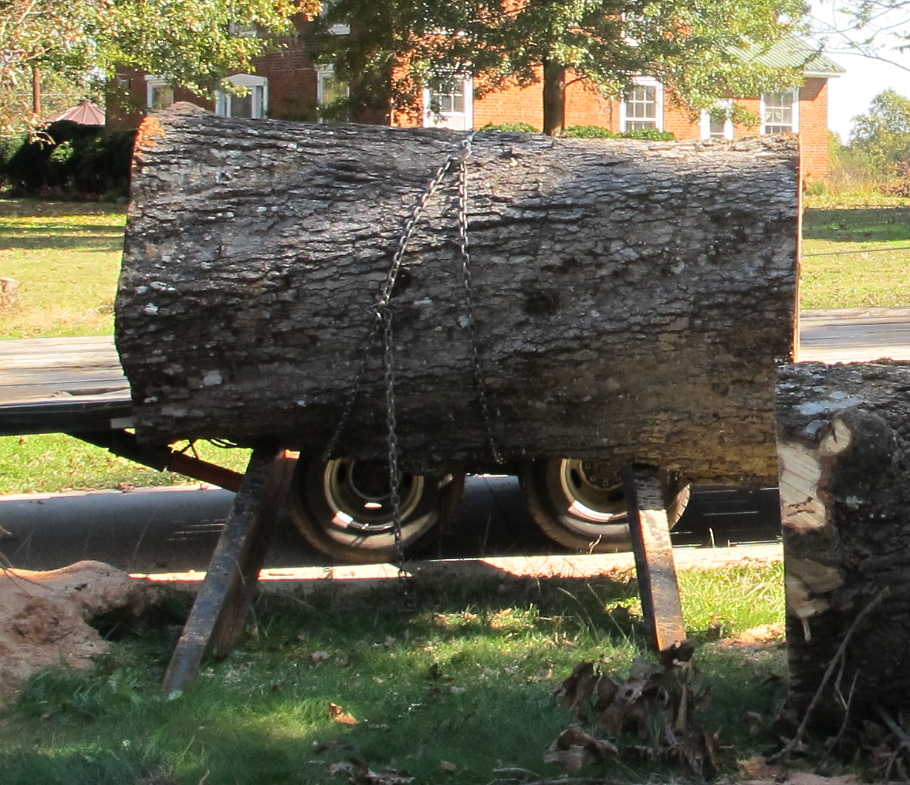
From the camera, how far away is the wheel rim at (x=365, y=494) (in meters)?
6.48

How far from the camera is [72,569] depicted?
18.5 ft

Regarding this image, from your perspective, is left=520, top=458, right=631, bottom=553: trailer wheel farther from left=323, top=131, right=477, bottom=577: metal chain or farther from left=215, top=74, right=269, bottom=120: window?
left=215, top=74, right=269, bottom=120: window

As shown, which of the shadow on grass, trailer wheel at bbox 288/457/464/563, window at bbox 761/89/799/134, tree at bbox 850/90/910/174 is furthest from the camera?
tree at bbox 850/90/910/174

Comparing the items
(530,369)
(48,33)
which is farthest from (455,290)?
(48,33)

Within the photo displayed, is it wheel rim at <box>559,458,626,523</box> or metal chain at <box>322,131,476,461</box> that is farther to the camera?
wheel rim at <box>559,458,626,523</box>

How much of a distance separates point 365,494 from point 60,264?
14.1m

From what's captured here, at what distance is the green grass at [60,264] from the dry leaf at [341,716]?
8848 mm

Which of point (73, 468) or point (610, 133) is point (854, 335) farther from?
point (610, 133)

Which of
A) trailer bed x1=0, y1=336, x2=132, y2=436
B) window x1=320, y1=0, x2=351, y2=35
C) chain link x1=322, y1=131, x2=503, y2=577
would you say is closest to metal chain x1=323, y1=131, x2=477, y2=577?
chain link x1=322, y1=131, x2=503, y2=577

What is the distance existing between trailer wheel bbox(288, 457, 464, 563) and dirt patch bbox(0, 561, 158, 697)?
1047mm

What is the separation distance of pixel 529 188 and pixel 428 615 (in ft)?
6.08

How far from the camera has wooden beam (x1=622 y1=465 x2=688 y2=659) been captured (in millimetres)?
4910

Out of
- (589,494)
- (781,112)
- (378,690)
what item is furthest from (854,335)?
(781,112)

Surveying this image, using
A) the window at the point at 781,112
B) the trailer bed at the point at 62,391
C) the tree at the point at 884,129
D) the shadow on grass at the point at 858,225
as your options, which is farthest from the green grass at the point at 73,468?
the tree at the point at 884,129
